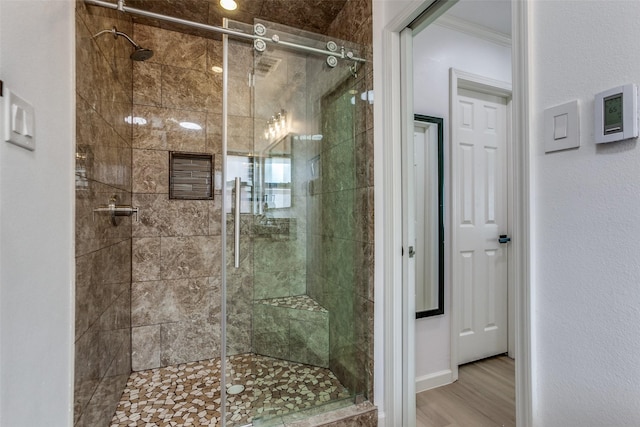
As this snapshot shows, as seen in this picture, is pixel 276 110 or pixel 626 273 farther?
pixel 276 110

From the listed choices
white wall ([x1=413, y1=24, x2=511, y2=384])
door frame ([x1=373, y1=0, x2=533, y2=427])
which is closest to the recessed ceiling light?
door frame ([x1=373, y1=0, x2=533, y2=427])

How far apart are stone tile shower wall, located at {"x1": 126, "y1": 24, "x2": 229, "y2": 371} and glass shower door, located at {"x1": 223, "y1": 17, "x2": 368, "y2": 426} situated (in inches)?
31.9

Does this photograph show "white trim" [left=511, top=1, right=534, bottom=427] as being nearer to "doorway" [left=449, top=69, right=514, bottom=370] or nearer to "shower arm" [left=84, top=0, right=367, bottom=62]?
"shower arm" [left=84, top=0, right=367, bottom=62]

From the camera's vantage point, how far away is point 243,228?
5.63 ft

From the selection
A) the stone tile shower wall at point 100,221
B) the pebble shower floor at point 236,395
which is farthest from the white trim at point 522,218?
the stone tile shower wall at point 100,221

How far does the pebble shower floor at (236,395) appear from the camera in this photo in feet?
5.27

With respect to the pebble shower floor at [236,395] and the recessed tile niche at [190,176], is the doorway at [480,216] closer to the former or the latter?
the pebble shower floor at [236,395]

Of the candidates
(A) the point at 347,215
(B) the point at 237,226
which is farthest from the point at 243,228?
(A) the point at 347,215

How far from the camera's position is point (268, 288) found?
73.4 inches
